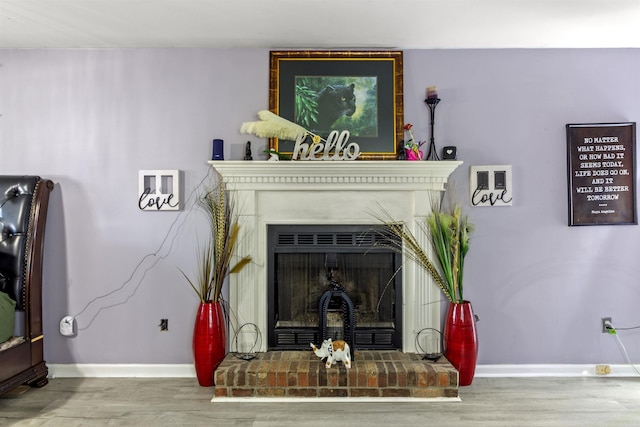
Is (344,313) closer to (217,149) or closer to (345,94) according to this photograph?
(217,149)

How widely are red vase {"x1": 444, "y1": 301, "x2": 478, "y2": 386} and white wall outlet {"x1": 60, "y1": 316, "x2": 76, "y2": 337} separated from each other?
2.49m

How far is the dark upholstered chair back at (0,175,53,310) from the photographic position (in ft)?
8.05

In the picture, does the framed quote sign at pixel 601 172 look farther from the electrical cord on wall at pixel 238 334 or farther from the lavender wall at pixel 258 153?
the electrical cord on wall at pixel 238 334

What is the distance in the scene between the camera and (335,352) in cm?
239

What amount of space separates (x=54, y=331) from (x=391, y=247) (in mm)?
2344

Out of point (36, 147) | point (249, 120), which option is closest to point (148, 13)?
point (249, 120)

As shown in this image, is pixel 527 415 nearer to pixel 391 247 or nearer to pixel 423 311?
pixel 423 311

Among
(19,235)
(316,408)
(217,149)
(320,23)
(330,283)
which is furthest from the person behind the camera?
(330,283)

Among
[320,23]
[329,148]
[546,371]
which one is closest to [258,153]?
[329,148]

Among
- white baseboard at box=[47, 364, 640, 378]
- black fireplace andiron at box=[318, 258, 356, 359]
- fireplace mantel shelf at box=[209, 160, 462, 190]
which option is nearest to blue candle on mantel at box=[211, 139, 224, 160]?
fireplace mantel shelf at box=[209, 160, 462, 190]

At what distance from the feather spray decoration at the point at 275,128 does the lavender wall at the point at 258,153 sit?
0.10m

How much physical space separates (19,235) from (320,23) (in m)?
2.25

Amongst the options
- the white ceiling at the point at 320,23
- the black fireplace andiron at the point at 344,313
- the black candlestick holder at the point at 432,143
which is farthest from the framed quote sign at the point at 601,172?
the black fireplace andiron at the point at 344,313

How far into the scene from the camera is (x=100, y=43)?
2.63 meters
